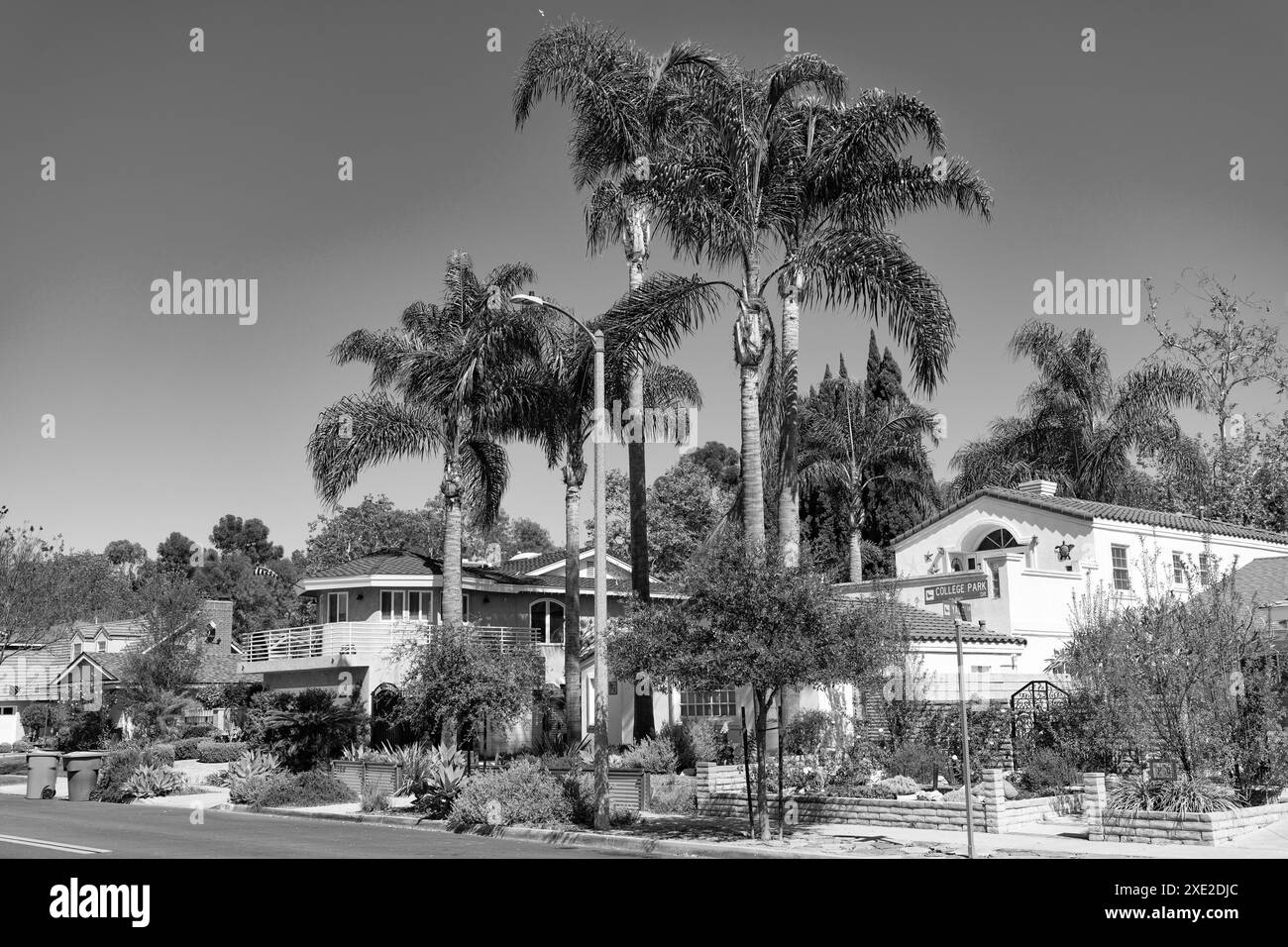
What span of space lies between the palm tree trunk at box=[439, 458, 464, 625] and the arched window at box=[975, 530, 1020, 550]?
51.1ft

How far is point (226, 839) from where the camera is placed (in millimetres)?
19312

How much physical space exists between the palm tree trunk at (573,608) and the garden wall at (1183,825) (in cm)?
1781

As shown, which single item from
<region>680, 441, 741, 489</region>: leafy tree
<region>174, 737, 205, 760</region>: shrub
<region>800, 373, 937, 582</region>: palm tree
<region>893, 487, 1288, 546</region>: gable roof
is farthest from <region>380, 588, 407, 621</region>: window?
<region>680, 441, 741, 489</region>: leafy tree

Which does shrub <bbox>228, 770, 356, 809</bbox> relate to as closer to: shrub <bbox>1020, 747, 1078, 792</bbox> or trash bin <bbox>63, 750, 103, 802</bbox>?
trash bin <bbox>63, 750, 103, 802</bbox>

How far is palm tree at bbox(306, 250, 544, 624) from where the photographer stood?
1308 inches

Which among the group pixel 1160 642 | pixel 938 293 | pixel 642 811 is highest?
pixel 938 293

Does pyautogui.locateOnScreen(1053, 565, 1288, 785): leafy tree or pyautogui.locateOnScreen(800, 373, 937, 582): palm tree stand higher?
pyautogui.locateOnScreen(800, 373, 937, 582): palm tree

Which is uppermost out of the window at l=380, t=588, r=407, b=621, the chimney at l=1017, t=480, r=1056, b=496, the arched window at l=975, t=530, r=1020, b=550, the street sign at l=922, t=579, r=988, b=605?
the chimney at l=1017, t=480, r=1056, b=496

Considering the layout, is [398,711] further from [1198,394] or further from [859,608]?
[1198,394]

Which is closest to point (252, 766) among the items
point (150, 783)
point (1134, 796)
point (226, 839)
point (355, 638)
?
point (150, 783)

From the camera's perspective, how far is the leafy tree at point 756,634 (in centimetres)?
1709
